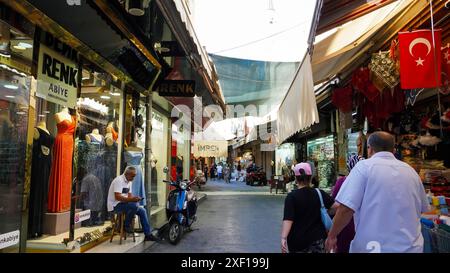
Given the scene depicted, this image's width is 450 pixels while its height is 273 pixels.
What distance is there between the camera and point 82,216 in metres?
6.81

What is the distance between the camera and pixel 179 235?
777 cm

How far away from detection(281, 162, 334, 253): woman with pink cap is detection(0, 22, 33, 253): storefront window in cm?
341

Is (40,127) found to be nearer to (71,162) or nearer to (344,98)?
(71,162)

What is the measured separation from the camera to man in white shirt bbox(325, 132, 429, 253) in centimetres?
287

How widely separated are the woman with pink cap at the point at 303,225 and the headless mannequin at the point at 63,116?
4105mm

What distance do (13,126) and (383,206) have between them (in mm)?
4616

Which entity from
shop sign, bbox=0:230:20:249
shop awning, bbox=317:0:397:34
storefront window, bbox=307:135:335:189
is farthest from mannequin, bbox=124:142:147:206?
storefront window, bbox=307:135:335:189

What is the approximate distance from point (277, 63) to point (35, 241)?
53.0 feet

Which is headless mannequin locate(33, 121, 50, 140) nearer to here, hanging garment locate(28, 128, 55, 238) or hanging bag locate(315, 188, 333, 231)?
hanging garment locate(28, 128, 55, 238)

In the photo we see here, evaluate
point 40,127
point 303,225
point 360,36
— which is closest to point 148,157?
point 40,127

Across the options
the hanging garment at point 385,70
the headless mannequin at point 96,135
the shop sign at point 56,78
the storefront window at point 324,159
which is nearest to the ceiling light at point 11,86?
the shop sign at point 56,78

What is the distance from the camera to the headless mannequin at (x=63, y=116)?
20.4ft
